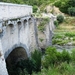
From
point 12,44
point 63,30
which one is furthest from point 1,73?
point 63,30

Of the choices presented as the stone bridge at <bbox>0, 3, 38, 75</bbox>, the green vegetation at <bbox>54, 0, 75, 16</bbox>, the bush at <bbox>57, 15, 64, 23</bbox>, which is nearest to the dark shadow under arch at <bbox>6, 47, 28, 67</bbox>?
the stone bridge at <bbox>0, 3, 38, 75</bbox>

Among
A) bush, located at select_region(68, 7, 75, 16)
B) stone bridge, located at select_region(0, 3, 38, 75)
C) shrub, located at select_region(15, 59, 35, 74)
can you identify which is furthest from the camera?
bush, located at select_region(68, 7, 75, 16)

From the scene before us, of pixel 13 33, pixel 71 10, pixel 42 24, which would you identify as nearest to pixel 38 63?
pixel 13 33

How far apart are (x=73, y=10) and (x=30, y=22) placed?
27.9 metres

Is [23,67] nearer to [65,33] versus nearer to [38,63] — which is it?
[38,63]

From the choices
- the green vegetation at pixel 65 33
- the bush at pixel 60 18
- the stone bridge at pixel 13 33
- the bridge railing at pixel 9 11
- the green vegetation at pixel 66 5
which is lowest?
the green vegetation at pixel 65 33

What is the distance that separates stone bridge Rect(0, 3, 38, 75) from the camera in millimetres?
12211

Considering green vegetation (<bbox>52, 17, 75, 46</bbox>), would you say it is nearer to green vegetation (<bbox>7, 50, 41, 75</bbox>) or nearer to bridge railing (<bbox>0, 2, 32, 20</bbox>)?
green vegetation (<bbox>7, 50, 41, 75</bbox>)

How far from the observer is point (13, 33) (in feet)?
50.5

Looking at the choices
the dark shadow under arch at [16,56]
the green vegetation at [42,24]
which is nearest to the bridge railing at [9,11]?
the dark shadow under arch at [16,56]

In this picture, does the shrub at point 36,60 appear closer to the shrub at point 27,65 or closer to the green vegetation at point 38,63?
the green vegetation at point 38,63

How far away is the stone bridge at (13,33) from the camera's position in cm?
1221

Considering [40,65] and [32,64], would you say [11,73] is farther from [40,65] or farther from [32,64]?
[40,65]

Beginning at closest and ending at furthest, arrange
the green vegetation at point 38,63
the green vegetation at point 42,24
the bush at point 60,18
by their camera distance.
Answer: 1. the green vegetation at point 38,63
2. the green vegetation at point 42,24
3. the bush at point 60,18
